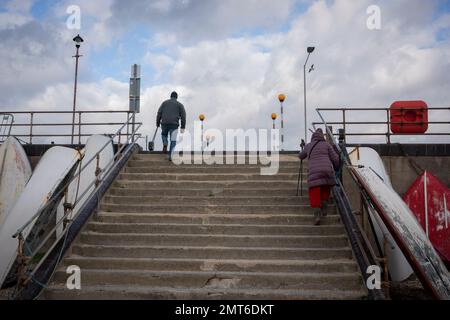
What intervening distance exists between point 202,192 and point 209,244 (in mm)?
1703

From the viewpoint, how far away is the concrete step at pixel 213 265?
5.78 m

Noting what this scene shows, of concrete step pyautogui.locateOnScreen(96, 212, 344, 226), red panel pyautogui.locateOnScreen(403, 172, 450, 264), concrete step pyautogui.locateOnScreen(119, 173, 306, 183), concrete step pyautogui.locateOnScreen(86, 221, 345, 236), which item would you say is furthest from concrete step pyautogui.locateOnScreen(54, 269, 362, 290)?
red panel pyautogui.locateOnScreen(403, 172, 450, 264)

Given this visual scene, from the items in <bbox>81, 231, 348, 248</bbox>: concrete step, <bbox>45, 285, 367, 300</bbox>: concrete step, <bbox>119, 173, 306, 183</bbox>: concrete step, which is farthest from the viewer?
<bbox>119, 173, 306, 183</bbox>: concrete step

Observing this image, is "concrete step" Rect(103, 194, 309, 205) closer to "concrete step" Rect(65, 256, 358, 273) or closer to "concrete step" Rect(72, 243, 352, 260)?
"concrete step" Rect(72, 243, 352, 260)

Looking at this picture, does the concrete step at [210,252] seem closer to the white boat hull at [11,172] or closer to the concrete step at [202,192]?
the concrete step at [202,192]

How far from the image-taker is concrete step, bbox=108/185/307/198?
797cm

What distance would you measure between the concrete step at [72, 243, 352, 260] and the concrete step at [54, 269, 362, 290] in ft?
1.65

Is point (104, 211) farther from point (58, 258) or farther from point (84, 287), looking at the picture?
point (84, 287)

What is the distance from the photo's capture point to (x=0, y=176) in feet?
33.1

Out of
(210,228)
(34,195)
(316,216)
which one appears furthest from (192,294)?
(34,195)

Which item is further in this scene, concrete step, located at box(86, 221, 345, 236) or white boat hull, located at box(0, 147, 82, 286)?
white boat hull, located at box(0, 147, 82, 286)

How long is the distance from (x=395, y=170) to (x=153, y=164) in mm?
5903

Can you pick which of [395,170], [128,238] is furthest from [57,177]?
[395,170]
